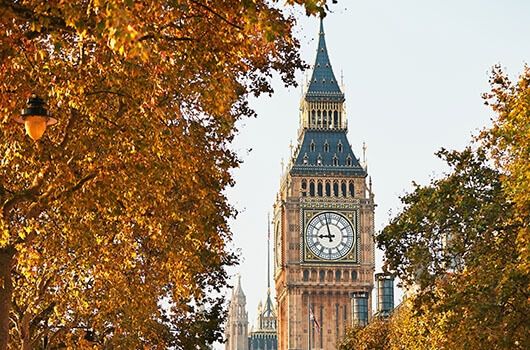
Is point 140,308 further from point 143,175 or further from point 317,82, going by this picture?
point 317,82

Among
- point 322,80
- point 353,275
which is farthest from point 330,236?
point 322,80

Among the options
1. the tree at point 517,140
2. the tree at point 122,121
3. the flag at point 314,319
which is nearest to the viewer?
the tree at point 122,121

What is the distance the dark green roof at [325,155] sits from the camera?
129750 millimetres

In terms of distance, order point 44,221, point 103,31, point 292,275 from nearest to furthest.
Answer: point 103,31, point 44,221, point 292,275

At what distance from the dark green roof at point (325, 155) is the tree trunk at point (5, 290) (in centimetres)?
10892

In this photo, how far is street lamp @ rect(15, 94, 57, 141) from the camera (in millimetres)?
15781

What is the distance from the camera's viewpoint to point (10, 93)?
17406mm

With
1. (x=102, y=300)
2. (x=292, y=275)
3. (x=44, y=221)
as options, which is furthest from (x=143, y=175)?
(x=292, y=275)

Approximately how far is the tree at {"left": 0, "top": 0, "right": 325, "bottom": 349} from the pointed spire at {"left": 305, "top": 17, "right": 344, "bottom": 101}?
109354mm

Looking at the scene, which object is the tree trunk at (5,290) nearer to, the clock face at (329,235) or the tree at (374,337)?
the tree at (374,337)

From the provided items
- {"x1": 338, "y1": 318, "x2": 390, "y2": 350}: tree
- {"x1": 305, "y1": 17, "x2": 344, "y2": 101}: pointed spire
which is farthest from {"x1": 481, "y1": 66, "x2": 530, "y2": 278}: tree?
{"x1": 305, "y1": 17, "x2": 344, "y2": 101}: pointed spire

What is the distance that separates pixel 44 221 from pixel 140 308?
262cm

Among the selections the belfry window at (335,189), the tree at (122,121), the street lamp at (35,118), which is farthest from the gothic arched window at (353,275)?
the street lamp at (35,118)

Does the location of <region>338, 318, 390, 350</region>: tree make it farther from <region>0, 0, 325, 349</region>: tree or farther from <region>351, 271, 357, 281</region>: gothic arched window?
<region>351, 271, 357, 281</region>: gothic arched window
